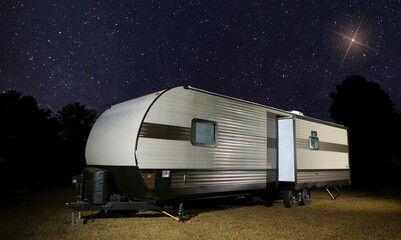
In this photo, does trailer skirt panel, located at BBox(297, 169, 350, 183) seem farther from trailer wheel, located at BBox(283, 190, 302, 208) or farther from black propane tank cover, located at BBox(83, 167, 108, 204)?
black propane tank cover, located at BBox(83, 167, 108, 204)

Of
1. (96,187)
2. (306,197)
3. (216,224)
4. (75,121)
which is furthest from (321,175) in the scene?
(75,121)

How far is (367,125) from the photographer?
38.4 metres

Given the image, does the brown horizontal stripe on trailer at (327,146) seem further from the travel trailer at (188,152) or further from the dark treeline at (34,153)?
the dark treeline at (34,153)

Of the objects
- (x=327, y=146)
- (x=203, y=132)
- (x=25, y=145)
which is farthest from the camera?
(x=25, y=145)

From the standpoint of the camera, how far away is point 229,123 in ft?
30.0

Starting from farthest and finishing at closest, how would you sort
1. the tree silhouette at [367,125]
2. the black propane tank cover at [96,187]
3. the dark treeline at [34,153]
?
1. the tree silhouette at [367,125]
2. the dark treeline at [34,153]
3. the black propane tank cover at [96,187]

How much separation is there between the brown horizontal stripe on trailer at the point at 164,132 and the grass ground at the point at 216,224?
2278mm

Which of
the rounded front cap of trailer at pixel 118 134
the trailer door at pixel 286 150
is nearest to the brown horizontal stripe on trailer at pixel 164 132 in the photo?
the rounded front cap of trailer at pixel 118 134

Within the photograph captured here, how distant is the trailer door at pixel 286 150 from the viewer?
10648mm

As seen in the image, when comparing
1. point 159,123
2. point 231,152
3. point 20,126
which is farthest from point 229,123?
point 20,126

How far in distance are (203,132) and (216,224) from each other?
252cm

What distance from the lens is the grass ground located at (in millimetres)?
7367

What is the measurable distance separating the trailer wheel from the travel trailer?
6 cm

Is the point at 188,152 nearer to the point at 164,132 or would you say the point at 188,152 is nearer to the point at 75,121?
the point at 164,132
